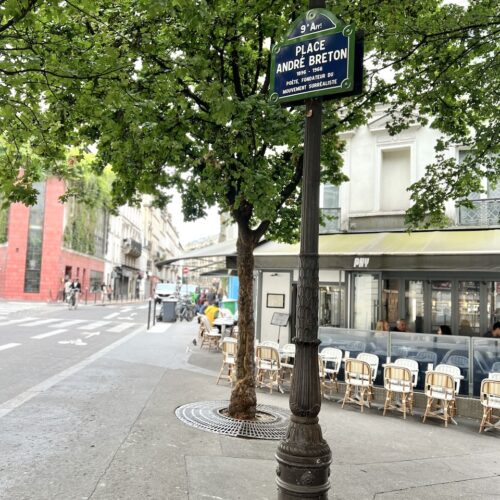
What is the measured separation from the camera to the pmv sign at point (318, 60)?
384 centimetres

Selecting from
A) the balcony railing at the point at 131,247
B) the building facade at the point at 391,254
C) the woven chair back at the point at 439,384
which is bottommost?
the woven chair back at the point at 439,384

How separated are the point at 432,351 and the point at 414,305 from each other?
13.8ft

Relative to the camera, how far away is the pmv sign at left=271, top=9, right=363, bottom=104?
384 centimetres

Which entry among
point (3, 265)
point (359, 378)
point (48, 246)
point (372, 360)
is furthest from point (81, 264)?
point (359, 378)

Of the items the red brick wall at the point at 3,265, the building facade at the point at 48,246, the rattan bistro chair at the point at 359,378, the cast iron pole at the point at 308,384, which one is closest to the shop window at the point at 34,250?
the building facade at the point at 48,246

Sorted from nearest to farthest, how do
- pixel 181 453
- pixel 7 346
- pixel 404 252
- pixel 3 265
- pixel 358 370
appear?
→ pixel 181 453
pixel 358 370
pixel 404 252
pixel 7 346
pixel 3 265

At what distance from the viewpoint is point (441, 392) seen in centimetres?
895

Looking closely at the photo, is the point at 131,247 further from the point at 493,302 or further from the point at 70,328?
the point at 493,302

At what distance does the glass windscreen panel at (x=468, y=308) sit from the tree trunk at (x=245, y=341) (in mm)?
7151

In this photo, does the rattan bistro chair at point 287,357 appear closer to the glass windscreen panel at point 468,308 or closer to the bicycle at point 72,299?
the glass windscreen panel at point 468,308

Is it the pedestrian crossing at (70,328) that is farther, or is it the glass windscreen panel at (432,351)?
the pedestrian crossing at (70,328)

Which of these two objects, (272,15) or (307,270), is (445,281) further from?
(307,270)

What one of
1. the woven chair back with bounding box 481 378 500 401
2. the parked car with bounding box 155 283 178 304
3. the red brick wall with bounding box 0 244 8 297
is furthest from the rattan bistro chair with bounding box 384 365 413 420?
the red brick wall with bounding box 0 244 8 297

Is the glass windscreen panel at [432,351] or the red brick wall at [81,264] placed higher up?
the red brick wall at [81,264]
